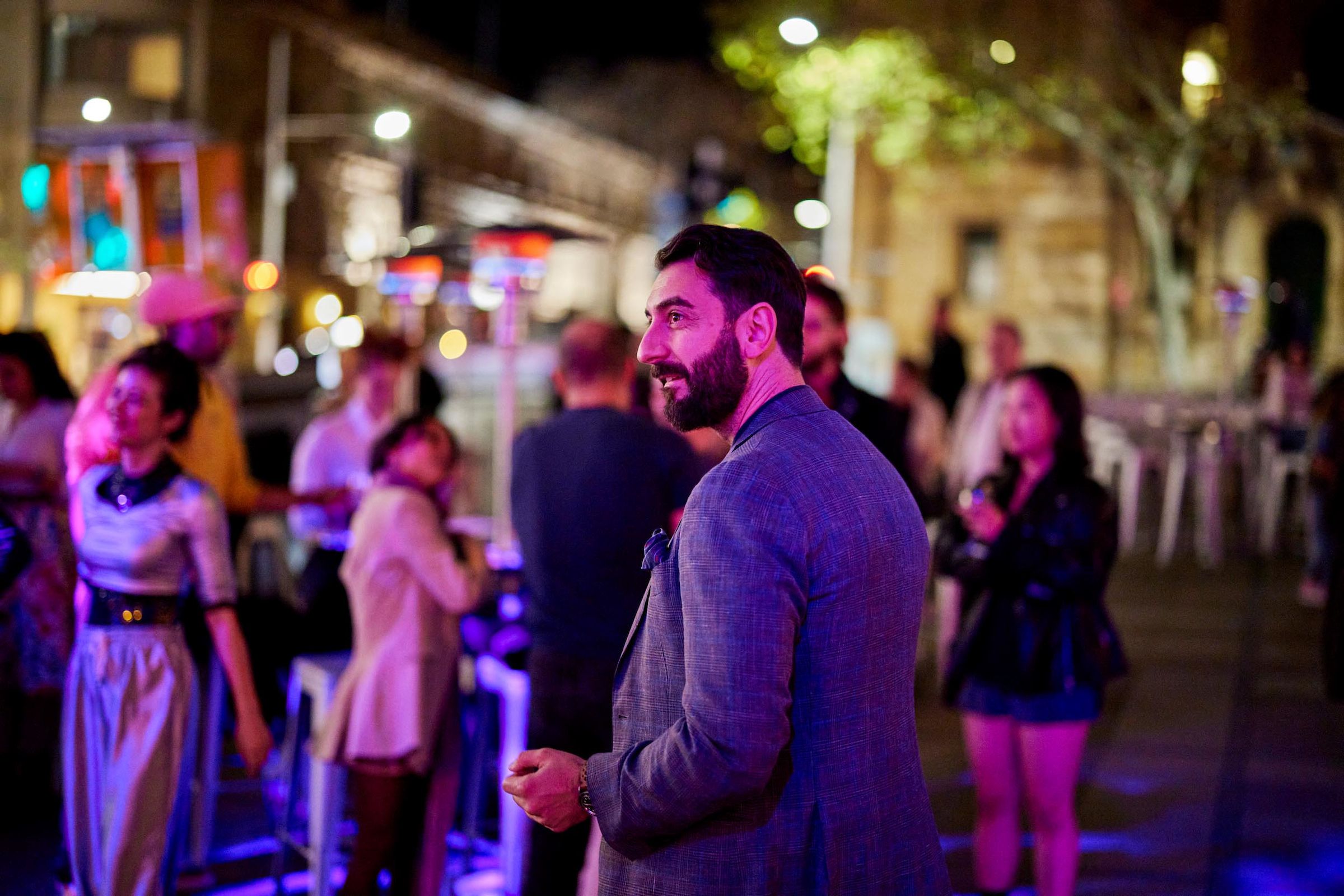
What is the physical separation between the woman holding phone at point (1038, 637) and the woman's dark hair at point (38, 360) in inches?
145

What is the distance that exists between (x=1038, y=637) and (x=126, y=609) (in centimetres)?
276

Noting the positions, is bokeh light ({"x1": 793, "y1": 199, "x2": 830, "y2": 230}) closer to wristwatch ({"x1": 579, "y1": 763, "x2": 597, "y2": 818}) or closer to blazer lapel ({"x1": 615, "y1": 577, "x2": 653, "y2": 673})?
blazer lapel ({"x1": 615, "y1": 577, "x2": 653, "y2": 673})

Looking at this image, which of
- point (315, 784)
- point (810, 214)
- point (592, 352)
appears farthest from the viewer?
point (810, 214)

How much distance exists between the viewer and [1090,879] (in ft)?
16.8

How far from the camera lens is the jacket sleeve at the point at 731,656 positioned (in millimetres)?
1976

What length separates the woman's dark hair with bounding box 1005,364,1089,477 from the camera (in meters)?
4.33

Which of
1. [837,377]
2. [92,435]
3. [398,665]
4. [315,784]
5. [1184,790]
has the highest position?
[837,377]

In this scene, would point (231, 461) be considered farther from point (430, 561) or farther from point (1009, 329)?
point (1009, 329)

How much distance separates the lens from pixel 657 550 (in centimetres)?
224

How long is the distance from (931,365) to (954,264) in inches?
545

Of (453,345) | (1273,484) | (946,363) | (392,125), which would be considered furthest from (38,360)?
(453,345)

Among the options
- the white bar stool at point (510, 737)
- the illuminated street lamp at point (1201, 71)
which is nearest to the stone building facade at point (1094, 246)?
the illuminated street lamp at point (1201, 71)

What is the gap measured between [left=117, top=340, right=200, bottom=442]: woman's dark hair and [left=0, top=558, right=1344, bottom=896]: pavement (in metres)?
2.04

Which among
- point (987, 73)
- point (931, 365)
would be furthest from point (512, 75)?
point (931, 365)
